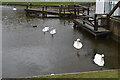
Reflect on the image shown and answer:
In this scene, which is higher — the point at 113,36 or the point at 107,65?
the point at 113,36

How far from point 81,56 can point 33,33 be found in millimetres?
6188

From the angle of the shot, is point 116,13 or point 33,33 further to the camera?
point 116,13

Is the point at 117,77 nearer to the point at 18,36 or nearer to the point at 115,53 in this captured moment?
the point at 115,53

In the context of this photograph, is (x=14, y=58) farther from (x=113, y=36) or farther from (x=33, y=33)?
(x=113, y=36)

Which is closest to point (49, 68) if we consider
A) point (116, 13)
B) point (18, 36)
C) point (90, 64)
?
point (90, 64)

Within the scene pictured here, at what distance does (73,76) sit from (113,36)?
8.80 meters

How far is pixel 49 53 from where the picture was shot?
11.0 m

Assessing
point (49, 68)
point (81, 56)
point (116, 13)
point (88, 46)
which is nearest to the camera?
point (49, 68)

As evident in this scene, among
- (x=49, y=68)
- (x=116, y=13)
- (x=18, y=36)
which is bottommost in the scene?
(x=49, y=68)

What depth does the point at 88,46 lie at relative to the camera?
12.7 metres

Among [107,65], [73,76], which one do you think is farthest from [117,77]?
[107,65]

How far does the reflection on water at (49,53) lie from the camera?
8.91m

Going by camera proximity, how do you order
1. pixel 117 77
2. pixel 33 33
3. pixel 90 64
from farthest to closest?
pixel 33 33, pixel 90 64, pixel 117 77

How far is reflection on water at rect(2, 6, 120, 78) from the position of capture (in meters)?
8.91
